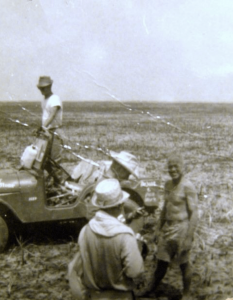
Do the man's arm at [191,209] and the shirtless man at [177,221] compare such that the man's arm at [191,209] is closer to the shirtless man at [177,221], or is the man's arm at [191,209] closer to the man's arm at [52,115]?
the shirtless man at [177,221]

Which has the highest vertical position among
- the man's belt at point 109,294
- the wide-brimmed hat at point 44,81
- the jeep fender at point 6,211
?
the wide-brimmed hat at point 44,81

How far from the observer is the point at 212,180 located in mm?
4570

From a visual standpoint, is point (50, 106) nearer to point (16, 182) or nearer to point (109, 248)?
point (16, 182)

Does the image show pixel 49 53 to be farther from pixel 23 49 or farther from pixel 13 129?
pixel 13 129

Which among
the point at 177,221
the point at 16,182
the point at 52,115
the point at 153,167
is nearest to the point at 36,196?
the point at 16,182

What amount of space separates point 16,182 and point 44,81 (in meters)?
0.87

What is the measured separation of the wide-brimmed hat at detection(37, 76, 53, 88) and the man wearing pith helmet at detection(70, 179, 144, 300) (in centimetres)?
154

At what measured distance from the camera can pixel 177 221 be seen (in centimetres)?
265

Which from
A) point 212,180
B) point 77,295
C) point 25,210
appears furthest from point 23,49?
point 212,180

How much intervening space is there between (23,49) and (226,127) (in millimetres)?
2361

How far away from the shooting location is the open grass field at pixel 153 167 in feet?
9.56

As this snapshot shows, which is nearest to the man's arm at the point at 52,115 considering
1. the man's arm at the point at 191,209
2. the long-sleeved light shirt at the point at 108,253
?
the man's arm at the point at 191,209

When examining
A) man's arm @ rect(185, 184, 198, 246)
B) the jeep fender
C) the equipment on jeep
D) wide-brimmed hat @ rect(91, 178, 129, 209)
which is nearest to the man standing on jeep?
the equipment on jeep

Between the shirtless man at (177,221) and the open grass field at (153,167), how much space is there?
0.31m
